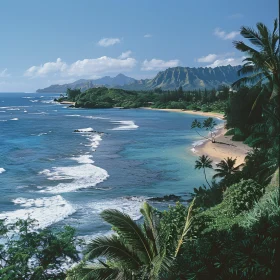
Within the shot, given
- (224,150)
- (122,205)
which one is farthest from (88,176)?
(224,150)

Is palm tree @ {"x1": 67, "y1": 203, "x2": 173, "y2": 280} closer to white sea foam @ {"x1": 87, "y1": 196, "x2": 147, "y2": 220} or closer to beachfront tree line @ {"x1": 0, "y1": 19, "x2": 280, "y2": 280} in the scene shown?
beachfront tree line @ {"x1": 0, "y1": 19, "x2": 280, "y2": 280}

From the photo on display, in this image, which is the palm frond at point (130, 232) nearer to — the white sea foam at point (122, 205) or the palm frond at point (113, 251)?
the palm frond at point (113, 251)

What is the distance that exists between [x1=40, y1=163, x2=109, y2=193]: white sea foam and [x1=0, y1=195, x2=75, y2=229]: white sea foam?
2465 mm

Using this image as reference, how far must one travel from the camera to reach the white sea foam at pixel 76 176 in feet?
96.3

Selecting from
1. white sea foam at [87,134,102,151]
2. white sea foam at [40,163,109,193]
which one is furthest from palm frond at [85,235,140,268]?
white sea foam at [87,134,102,151]

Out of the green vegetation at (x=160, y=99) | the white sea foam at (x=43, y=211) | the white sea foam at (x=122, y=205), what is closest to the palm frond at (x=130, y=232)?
the white sea foam at (x=43, y=211)

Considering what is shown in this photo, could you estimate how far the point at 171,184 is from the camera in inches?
1211

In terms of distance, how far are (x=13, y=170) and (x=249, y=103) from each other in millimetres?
33250

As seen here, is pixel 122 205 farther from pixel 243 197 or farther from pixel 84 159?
pixel 84 159

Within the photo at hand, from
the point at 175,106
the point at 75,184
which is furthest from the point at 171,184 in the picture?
the point at 175,106

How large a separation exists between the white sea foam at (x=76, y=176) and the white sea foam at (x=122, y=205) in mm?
4215

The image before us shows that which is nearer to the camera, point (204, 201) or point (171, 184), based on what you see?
point (204, 201)

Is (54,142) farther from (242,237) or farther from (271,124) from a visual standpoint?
(242,237)

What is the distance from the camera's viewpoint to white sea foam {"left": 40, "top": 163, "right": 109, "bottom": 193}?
29.3 meters
